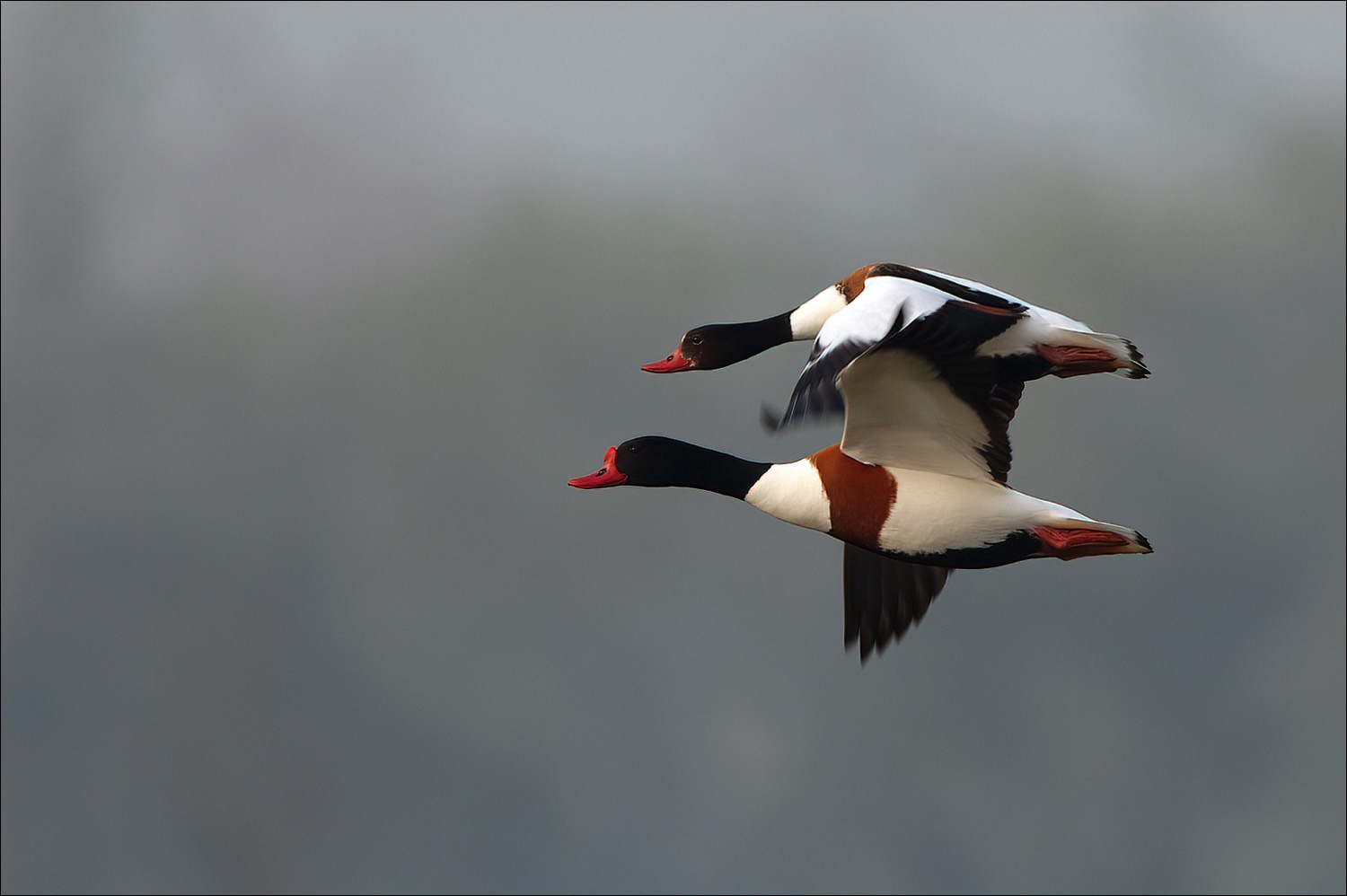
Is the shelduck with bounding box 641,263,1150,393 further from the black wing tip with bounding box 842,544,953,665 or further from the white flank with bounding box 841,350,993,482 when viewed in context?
the black wing tip with bounding box 842,544,953,665

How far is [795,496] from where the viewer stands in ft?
25.5

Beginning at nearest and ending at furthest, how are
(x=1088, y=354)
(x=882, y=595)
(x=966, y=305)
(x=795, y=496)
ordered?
(x=966, y=305), (x=795, y=496), (x=1088, y=354), (x=882, y=595)

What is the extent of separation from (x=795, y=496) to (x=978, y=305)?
1.13 metres

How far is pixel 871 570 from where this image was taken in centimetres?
887

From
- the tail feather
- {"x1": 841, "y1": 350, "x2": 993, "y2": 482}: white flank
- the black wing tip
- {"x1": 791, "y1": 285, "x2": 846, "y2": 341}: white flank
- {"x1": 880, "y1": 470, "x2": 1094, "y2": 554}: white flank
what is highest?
{"x1": 791, "y1": 285, "x2": 846, "y2": 341}: white flank

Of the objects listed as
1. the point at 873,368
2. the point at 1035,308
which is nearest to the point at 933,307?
the point at 873,368

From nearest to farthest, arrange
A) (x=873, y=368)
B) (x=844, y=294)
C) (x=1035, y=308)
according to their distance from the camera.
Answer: (x=873, y=368) → (x=1035, y=308) → (x=844, y=294)

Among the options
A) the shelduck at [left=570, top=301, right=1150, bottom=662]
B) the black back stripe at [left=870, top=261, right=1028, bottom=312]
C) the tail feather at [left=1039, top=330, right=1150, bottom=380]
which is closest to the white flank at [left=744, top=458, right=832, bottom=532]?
the shelduck at [left=570, top=301, right=1150, bottom=662]

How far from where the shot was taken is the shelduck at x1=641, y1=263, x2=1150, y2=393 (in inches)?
285

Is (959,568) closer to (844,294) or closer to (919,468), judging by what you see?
(919,468)

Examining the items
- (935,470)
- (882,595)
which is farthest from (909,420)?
(882,595)

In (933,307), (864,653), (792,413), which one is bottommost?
(864,653)

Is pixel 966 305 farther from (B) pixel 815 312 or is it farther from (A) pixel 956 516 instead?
(B) pixel 815 312

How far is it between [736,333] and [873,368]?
227 centimetres
